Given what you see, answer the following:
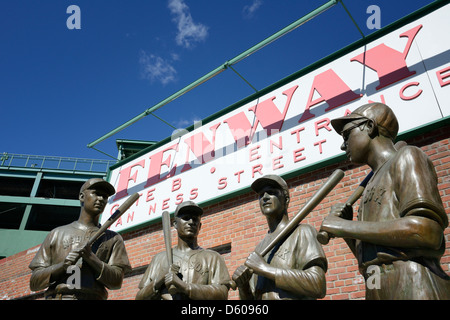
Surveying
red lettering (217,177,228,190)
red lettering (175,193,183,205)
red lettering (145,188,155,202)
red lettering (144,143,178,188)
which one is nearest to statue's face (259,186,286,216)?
red lettering (217,177,228,190)

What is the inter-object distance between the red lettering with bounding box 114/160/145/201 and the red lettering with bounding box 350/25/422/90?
5.38m

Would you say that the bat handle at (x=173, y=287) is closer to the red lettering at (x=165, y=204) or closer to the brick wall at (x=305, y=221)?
the brick wall at (x=305, y=221)

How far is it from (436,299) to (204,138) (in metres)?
5.89

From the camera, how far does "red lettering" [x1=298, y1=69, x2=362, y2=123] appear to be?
5.39m

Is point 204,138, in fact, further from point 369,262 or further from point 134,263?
point 369,262

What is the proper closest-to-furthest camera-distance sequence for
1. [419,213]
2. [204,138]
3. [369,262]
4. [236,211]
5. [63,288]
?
[419,213]
[369,262]
[63,288]
[236,211]
[204,138]

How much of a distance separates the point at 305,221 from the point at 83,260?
3102mm

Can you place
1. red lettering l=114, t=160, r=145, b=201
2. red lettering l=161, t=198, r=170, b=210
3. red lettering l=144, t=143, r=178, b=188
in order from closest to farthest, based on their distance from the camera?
red lettering l=161, t=198, r=170, b=210 → red lettering l=144, t=143, r=178, b=188 → red lettering l=114, t=160, r=145, b=201

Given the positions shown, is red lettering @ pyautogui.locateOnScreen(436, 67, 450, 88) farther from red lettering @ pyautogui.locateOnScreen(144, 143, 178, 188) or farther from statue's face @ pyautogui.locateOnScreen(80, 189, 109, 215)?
red lettering @ pyautogui.locateOnScreen(144, 143, 178, 188)

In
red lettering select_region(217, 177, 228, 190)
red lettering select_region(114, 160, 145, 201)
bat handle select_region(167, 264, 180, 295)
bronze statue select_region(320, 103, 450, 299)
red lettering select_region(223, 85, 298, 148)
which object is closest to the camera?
bronze statue select_region(320, 103, 450, 299)

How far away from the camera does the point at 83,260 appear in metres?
3.07

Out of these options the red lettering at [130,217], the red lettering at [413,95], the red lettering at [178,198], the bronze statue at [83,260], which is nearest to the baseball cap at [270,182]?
the bronze statue at [83,260]
